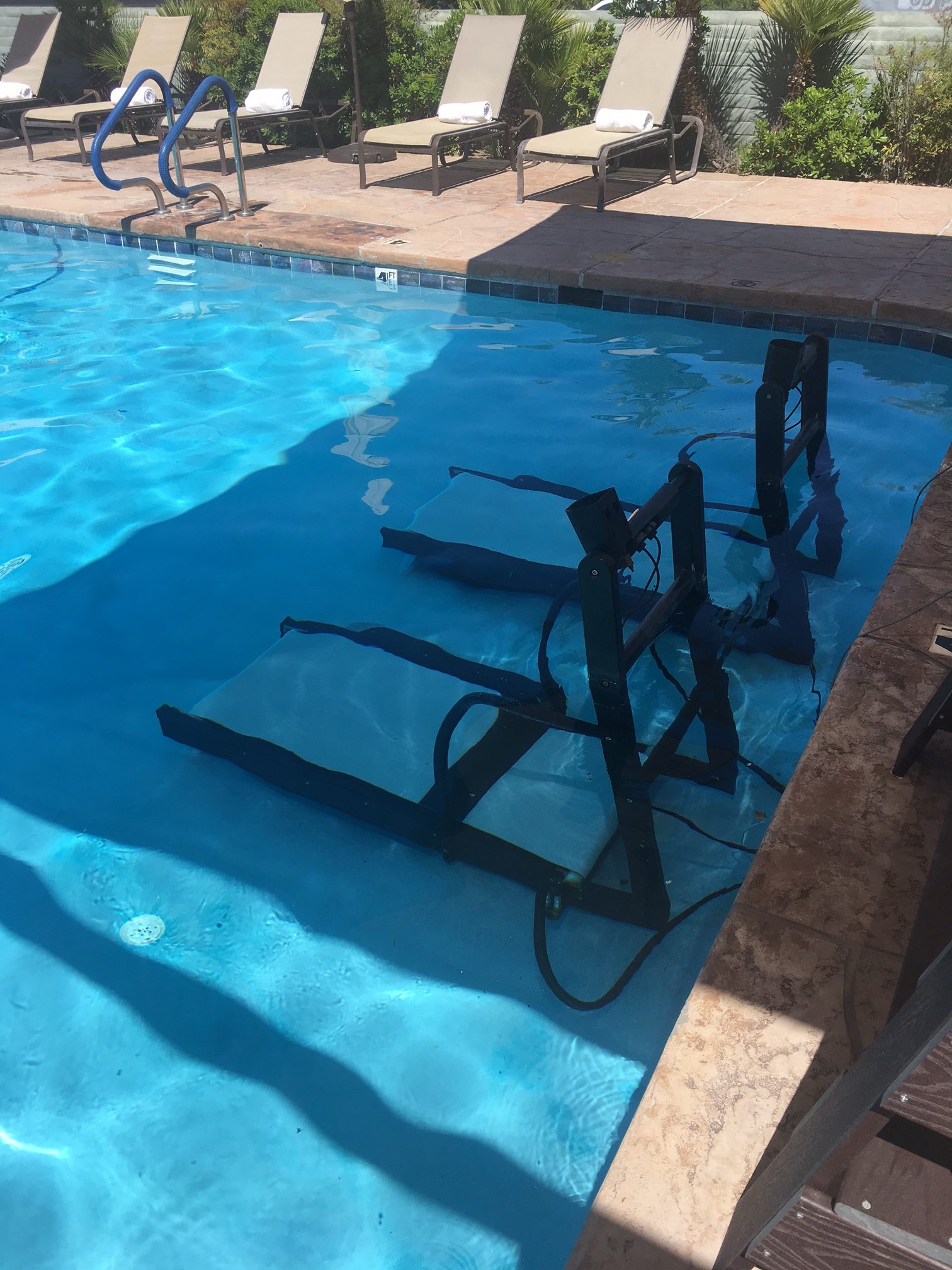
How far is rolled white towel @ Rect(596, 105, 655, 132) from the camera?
761 centimetres

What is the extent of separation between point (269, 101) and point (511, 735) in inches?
315

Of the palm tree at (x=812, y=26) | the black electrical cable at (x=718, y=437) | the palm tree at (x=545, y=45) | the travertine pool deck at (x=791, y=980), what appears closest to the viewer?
the travertine pool deck at (x=791, y=980)

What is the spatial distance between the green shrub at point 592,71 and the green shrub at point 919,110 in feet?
7.84

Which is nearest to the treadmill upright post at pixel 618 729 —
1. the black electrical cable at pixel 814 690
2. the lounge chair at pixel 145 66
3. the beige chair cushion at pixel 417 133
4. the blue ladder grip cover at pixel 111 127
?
the black electrical cable at pixel 814 690

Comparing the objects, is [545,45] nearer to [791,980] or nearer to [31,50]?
[31,50]

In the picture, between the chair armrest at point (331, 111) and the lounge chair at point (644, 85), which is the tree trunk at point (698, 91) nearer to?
the lounge chair at point (644, 85)

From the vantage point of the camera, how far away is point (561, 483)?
14.4ft

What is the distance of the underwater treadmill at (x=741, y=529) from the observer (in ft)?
10.7

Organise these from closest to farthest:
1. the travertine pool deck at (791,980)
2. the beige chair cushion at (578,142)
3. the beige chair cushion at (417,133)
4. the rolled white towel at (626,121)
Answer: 1. the travertine pool deck at (791,980)
2. the beige chair cushion at (578,142)
3. the rolled white towel at (626,121)
4. the beige chair cushion at (417,133)

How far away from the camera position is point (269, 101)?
872 centimetres

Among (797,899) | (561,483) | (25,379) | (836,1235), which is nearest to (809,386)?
(561,483)

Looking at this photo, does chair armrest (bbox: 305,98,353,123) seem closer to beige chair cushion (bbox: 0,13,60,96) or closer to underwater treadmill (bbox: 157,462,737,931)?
beige chair cushion (bbox: 0,13,60,96)

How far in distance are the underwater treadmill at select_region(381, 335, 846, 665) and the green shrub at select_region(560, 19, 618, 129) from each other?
6.24 m

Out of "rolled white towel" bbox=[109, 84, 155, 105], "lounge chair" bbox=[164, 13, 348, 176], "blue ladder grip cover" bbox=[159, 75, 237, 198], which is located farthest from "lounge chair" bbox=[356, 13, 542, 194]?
"rolled white towel" bbox=[109, 84, 155, 105]
